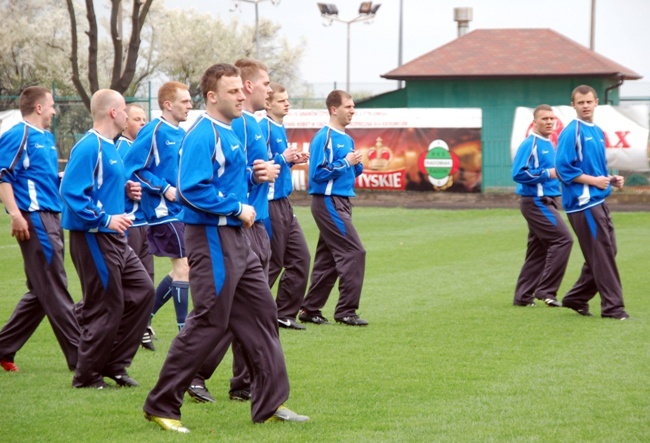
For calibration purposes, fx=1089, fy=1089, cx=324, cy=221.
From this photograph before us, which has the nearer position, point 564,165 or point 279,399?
point 279,399

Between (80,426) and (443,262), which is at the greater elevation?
(80,426)

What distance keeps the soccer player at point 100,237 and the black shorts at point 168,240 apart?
62.4 inches

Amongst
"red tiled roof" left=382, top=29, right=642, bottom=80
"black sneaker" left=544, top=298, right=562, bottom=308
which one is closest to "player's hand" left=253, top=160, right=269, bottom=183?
"black sneaker" left=544, top=298, right=562, bottom=308

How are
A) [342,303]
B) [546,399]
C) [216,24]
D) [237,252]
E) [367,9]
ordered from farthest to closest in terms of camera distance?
1. [216,24]
2. [367,9]
3. [342,303]
4. [546,399]
5. [237,252]

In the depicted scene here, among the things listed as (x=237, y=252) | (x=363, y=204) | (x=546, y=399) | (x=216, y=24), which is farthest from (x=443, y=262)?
(x=216, y=24)

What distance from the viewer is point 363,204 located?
29.1m

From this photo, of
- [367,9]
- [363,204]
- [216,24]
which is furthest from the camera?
Result: [216,24]

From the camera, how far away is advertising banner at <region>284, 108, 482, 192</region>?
2930cm

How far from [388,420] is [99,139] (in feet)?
9.05

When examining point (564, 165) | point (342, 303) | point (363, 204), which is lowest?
point (363, 204)

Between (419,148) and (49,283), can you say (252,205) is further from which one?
(419,148)

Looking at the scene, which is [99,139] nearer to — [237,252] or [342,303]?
[237,252]

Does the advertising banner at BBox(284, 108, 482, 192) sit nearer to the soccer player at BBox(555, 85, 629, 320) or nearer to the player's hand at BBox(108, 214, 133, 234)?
the soccer player at BBox(555, 85, 629, 320)

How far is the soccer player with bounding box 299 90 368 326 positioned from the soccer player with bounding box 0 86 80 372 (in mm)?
3131
